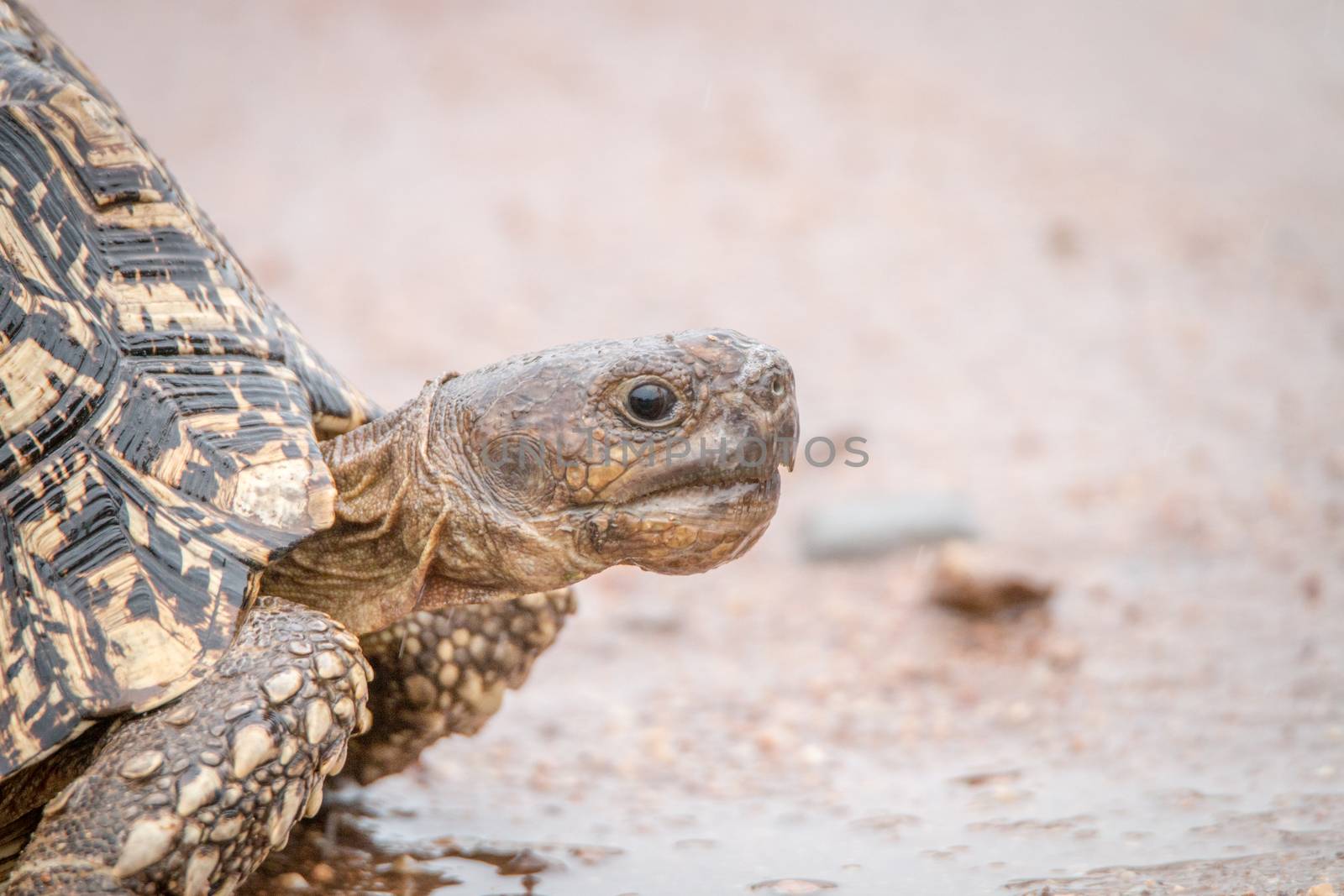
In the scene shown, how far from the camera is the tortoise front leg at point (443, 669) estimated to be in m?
2.65

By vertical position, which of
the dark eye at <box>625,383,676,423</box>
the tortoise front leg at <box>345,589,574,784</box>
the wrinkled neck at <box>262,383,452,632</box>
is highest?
the dark eye at <box>625,383,676,423</box>

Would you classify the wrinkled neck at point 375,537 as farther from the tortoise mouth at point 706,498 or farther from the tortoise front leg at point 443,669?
the tortoise mouth at point 706,498

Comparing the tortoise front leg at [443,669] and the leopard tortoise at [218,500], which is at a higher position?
the leopard tortoise at [218,500]

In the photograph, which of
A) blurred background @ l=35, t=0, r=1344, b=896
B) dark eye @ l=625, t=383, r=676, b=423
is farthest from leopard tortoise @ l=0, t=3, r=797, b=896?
blurred background @ l=35, t=0, r=1344, b=896

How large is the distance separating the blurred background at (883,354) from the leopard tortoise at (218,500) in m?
0.65

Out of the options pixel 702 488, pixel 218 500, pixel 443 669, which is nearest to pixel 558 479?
pixel 702 488

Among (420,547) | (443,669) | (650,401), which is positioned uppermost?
(650,401)

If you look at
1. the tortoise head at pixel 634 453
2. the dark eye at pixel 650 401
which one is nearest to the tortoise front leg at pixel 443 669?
the tortoise head at pixel 634 453

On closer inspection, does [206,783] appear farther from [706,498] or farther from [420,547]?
[706,498]

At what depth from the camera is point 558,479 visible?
2.17 metres

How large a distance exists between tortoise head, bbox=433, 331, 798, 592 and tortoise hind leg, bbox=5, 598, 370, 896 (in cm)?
43

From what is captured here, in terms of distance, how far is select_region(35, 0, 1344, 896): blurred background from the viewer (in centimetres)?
304

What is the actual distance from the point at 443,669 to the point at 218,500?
2.51 feet

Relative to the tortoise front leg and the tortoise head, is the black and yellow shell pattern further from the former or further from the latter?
the tortoise front leg
